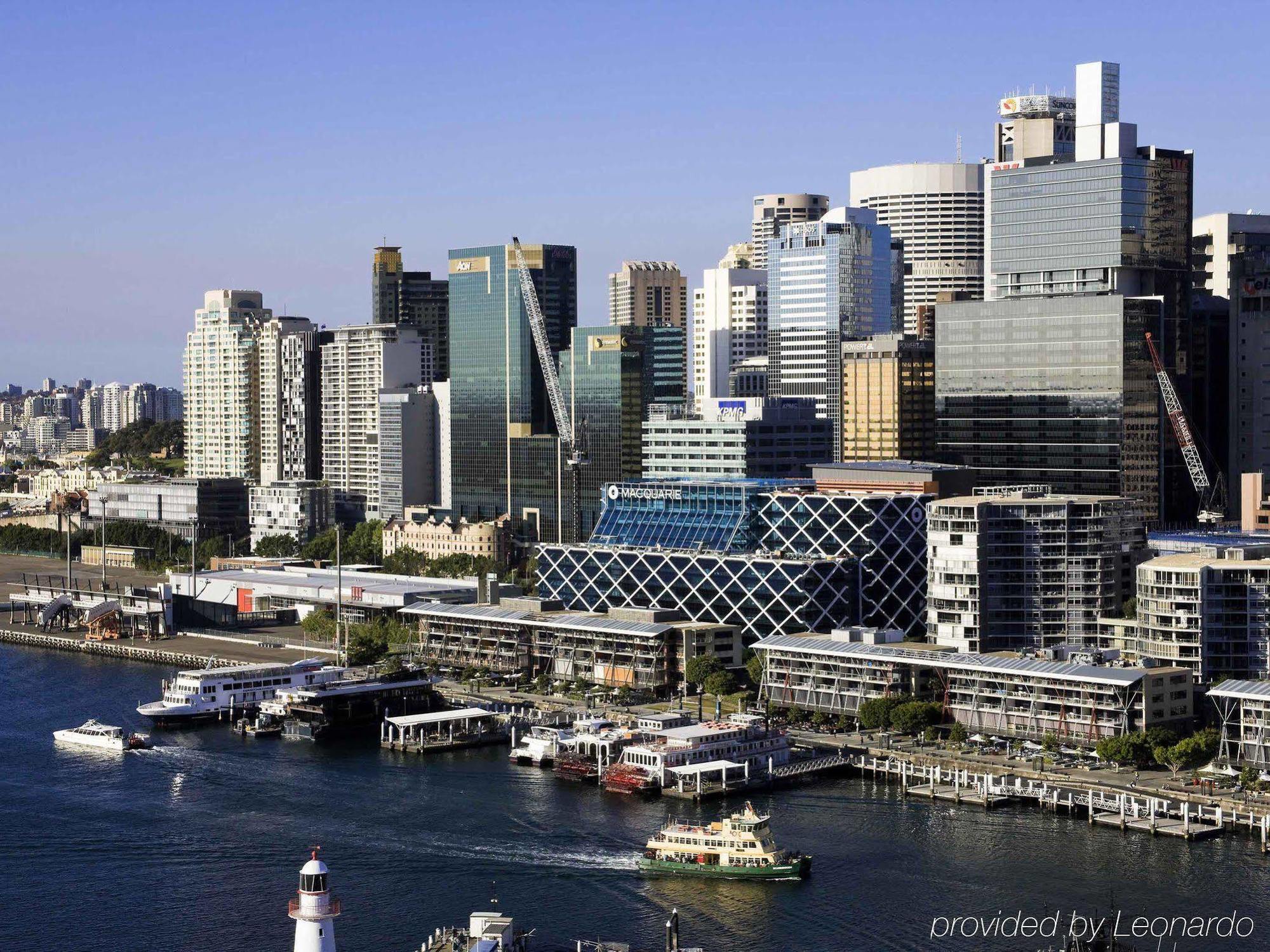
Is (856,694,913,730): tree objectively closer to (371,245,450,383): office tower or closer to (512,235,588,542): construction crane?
(512,235,588,542): construction crane

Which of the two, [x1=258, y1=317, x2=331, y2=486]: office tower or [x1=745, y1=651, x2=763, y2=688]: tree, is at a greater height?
[x1=258, y1=317, x2=331, y2=486]: office tower

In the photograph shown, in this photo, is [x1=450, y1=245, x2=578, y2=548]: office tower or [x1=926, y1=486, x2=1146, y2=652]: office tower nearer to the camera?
[x1=926, y1=486, x2=1146, y2=652]: office tower

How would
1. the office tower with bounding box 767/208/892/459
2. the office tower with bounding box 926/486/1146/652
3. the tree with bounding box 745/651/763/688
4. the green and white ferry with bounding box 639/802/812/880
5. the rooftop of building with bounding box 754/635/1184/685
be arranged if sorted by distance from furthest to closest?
1. the office tower with bounding box 767/208/892/459
2. the tree with bounding box 745/651/763/688
3. the office tower with bounding box 926/486/1146/652
4. the rooftop of building with bounding box 754/635/1184/685
5. the green and white ferry with bounding box 639/802/812/880

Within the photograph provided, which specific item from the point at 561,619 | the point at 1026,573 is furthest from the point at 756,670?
the point at 561,619

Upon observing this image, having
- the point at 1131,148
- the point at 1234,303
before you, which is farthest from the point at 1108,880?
the point at 1234,303

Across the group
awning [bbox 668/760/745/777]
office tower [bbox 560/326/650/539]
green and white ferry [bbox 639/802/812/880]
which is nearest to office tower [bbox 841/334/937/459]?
office tower [bbox 560/326/650/539]

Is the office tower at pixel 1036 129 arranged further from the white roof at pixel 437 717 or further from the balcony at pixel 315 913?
the balcony at pixel 315 913
